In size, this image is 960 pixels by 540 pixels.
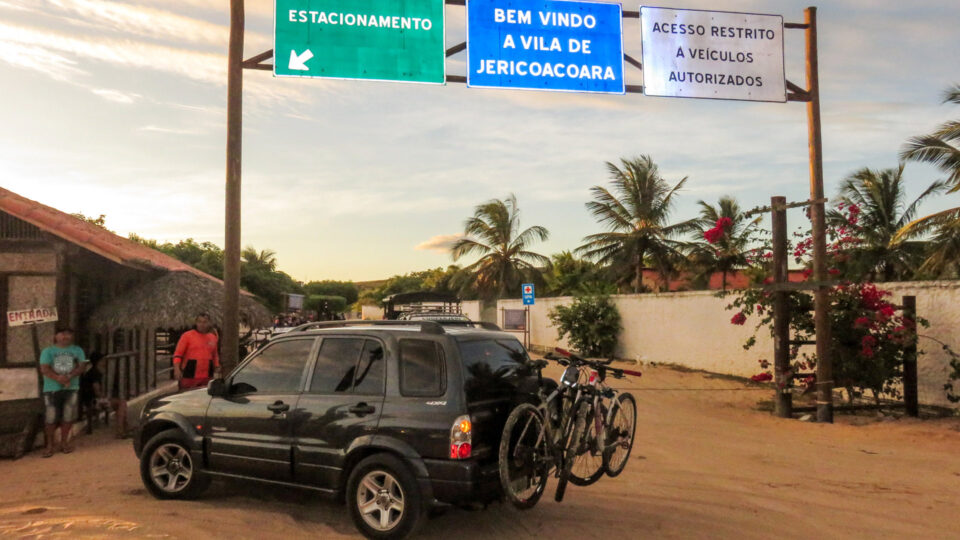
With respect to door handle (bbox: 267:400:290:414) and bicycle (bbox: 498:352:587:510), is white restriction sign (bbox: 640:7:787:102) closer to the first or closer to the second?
bicycle (bbox: 498:352:587:510)

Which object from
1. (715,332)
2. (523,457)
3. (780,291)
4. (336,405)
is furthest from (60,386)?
(715,332)

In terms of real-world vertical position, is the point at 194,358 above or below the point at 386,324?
below

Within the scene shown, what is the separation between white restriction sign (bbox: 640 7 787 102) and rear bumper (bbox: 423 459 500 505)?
8.24m

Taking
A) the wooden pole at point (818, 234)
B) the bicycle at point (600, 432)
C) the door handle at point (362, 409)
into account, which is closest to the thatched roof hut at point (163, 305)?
the door handle at point (362, 409)

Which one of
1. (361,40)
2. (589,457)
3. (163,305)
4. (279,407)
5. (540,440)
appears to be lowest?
(589,457)

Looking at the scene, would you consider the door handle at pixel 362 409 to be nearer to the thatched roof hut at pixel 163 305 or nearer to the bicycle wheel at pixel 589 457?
the bicycle wheel at pixel 589 457

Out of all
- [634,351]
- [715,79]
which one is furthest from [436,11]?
[634,351]

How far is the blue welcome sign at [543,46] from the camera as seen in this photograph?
38.3 ft

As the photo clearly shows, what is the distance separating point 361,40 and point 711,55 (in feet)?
18.2

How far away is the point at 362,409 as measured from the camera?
19.9ft

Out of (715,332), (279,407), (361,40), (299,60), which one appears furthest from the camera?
(715,332)

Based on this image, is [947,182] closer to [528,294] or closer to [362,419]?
[528,294]

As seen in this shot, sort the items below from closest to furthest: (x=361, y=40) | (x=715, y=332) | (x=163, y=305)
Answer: (x=361, y=40)
(x=163, y=305)
(x=715, y=332)

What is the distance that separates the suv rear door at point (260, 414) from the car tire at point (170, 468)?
372 millimetres
